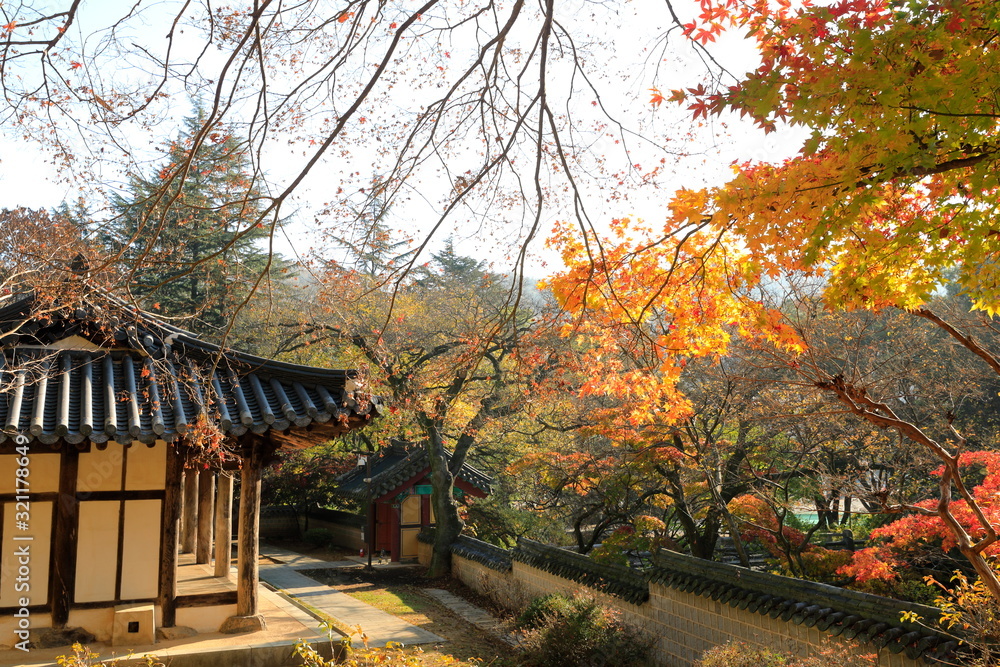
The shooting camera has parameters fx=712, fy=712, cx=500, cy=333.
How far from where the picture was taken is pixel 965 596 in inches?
206

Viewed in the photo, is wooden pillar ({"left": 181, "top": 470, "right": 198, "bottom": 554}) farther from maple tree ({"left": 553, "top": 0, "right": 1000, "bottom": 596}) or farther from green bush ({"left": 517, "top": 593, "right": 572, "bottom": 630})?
maple tree ({"left": 553, "top": 0, "right": 1000, "bottom": 596})

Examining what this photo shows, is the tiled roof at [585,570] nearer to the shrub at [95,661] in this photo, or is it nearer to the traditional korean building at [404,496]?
the traditional korean building at [404,496]

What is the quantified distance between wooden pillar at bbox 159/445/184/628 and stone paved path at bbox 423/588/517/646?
17.4 feet

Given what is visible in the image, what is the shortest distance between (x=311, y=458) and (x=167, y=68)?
54.5 ft

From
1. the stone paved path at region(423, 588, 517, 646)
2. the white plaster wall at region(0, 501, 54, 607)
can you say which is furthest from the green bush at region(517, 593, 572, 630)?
the white plaster wall at region(0, 501, 54, 607)

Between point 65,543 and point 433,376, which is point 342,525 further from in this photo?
point 65,543

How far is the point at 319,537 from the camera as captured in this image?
67.9 feet

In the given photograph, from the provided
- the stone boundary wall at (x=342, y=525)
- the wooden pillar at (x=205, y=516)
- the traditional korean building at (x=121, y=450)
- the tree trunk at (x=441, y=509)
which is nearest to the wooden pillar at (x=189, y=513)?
the wooden pillar at (x=205, y=516)

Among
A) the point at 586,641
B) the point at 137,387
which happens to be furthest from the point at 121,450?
the point at 586,641

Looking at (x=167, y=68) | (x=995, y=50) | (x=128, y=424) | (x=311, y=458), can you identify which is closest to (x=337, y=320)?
(x=311, y=458)

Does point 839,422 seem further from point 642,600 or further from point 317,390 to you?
point 317,390

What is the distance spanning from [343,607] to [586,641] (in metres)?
5.47

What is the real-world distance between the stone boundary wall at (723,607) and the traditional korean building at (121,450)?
15.0ft

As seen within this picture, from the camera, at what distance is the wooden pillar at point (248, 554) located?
24.1 feet
